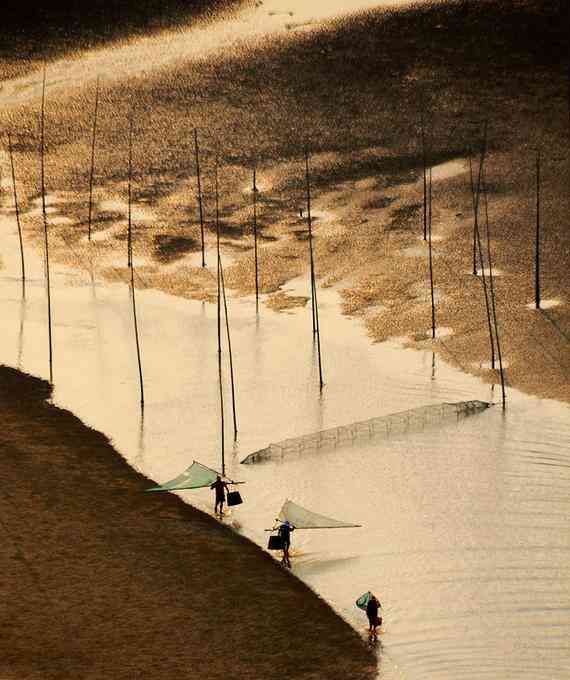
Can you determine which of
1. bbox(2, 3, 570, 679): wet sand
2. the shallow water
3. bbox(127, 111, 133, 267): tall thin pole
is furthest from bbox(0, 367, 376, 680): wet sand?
bbox(127, 111, 133, 267): tall thin pole

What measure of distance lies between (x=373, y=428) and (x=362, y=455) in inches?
52.5

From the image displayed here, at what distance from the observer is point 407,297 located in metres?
41.5

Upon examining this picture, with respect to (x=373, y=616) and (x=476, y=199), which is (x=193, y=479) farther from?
(x=476, y=199)

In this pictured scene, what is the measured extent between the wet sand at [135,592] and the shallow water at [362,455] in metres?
0.72

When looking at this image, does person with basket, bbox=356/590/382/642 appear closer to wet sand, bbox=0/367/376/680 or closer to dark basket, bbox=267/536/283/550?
wet sand, bbox=0/367/376/680

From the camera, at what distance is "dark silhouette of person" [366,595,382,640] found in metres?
25.2

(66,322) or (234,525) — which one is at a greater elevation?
(66,322)

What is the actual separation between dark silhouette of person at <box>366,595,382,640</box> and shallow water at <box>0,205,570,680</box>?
0.78 ft

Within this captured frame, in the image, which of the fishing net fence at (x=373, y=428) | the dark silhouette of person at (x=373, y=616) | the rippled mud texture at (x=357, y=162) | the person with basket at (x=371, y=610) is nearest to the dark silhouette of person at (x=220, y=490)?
the fishing net fence at (x=373, y=428)

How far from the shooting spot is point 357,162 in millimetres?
50094

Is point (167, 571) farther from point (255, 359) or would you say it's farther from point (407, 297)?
point (407, 297)

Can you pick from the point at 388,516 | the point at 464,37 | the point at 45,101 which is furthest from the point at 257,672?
the point at 464,37

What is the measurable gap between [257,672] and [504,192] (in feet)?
85.5

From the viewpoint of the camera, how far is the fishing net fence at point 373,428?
3270 cm
